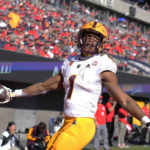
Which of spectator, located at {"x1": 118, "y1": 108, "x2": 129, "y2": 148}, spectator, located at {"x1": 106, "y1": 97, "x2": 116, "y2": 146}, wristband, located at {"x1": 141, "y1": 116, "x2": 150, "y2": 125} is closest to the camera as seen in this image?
wristband, located at {"x1": 141, "y1": 116, "x2": 150, "y2": 125}

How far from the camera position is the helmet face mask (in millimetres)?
3447

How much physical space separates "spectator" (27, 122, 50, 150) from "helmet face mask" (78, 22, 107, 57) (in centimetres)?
486

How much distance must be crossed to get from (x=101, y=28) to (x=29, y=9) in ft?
40.1

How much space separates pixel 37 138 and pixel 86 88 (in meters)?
5.40

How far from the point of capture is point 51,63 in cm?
1191

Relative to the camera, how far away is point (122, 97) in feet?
9.98

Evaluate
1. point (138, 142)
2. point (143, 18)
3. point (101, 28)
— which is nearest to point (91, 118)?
point (101, 28)

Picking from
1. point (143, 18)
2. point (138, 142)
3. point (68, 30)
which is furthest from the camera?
point (143, 18)

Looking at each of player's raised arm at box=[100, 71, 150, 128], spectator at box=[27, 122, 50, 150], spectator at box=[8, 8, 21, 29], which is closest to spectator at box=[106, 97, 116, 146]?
spectator at box=[27, 122, 50, 150]

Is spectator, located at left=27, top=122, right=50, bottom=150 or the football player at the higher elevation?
the football player

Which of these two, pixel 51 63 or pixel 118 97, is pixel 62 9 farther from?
pixel 118 97

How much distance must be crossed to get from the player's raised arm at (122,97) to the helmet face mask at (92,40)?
338 millimetres

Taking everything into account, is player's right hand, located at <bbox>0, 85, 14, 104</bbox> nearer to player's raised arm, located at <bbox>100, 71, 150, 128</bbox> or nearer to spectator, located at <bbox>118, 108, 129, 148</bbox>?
player's raised arm, located at <bbox>100, 71, 150, 128</bbox>

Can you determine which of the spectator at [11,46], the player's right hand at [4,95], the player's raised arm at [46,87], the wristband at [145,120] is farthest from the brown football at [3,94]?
the spectator at [11,46]
